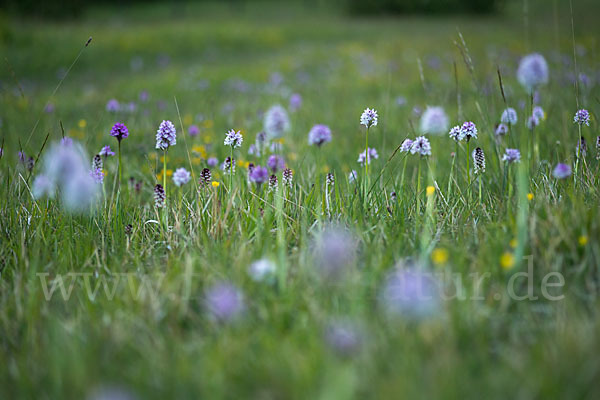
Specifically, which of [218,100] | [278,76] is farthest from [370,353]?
[278,76]

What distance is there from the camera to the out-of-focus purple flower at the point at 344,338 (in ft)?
4.12

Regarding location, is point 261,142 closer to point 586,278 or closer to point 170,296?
point 170,296

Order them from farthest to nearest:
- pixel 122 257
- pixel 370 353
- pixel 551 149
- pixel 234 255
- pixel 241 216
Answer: pixel 551 149
pixel 241 216
pixel 122 257
pixel 234 255
pixel 370 353

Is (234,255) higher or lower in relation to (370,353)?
higher

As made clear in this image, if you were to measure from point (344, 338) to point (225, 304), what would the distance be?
1.42 ft

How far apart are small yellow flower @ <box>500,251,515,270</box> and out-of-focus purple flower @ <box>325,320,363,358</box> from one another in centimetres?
72

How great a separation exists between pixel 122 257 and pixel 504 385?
5.59 feet

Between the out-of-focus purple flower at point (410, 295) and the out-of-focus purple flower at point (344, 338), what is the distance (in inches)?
6.7

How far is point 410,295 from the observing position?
1401 mm

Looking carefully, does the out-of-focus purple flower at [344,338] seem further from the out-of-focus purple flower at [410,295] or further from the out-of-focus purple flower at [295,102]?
the out-of-focus purple flower at [295,102]

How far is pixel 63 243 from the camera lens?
7.21 feet

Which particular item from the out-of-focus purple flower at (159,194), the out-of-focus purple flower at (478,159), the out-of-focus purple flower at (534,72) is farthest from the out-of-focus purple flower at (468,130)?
the out-of-focus purple flower at (159,194)

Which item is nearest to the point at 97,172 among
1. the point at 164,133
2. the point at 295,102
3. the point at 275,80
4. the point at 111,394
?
the point at 164,133

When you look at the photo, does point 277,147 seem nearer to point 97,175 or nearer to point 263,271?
point 97,175
